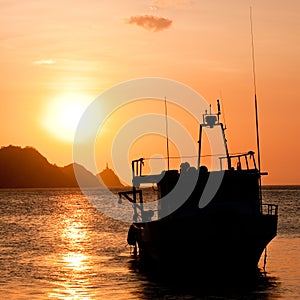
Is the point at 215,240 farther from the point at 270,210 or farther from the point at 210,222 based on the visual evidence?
the point at 270,210

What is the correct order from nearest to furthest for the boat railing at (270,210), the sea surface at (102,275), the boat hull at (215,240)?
the sea surface at (102,275), the boat hull at (215,240), the boat railing at (270,210)

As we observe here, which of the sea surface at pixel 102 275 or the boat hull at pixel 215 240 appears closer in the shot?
the sea surface at pixel 102 275

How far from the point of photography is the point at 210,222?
4181 cm

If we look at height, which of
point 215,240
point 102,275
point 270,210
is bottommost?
point 102,275

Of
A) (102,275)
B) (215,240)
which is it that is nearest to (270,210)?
(215,240)

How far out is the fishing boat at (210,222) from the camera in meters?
42.0

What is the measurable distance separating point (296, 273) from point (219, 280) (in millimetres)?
7072

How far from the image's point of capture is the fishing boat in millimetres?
42031

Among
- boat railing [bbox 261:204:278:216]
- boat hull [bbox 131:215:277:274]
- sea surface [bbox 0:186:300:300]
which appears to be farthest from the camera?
boat railing [bbox 261:204:278:216]

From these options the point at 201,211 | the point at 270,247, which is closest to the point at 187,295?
the point at 201,211

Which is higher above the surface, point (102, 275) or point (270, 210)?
point (270, 210)

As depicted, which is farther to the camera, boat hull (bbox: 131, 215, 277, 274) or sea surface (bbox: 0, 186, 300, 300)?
boat hull (bbox: 131, 215, 277, 274)

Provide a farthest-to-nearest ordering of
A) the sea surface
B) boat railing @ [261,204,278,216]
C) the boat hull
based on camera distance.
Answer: boat railing @ [261,204,278,216] → the boat hull → the sea surface

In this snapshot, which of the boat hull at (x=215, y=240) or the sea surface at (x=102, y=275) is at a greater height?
the boat hull at (x=215, y=240)
